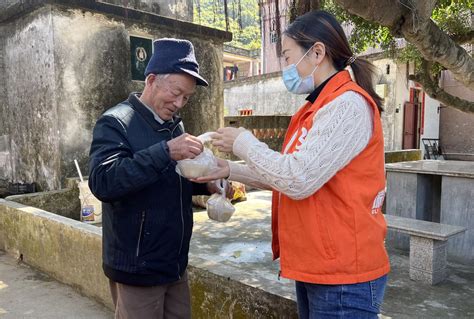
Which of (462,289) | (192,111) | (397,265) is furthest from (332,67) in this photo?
(192,111)

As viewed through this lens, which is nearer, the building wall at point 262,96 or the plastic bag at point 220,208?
the plastic bag at point 220,208

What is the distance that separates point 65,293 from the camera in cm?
391

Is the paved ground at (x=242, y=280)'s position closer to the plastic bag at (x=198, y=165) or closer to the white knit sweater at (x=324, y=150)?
the plastic bag at (x=198, y=165)

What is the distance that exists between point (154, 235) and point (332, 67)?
106 cm

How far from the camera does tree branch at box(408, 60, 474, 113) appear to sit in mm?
7168

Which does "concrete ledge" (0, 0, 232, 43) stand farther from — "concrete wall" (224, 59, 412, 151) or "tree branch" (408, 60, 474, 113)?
"concrete wall" (224, 59, 412, 151)

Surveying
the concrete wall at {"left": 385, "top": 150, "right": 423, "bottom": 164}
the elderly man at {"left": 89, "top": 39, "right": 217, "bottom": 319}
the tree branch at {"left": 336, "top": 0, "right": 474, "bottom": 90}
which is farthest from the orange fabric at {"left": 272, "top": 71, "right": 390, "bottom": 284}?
the concrete wall at {"left": 385, "top": 150, "right": 423, "bottom": 164}

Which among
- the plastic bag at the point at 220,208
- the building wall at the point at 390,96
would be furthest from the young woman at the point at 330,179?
the building wall at the point at 390,96

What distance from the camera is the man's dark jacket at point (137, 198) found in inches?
62.4

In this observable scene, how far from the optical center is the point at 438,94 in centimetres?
753

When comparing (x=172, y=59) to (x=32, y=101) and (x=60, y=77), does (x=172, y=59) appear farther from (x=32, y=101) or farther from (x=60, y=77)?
(x=32, y=101)

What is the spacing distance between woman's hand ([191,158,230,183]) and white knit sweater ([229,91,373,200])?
0.36 metres

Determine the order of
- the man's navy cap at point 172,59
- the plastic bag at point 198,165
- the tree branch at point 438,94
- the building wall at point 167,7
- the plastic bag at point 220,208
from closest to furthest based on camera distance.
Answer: the plastic bag at point 198,165 → the man's navy cap at point 172,59 → the plastic bag at point 220,208 → the tree branch at point 438,94 → the building wall at point 167,7

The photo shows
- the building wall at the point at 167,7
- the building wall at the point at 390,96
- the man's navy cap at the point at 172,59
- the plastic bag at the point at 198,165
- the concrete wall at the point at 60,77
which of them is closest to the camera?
the plastic bag at the point at 198,165
